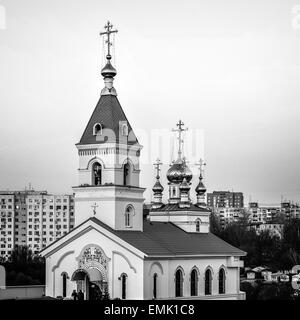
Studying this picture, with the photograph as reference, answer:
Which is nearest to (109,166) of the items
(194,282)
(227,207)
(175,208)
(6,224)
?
(194,282)

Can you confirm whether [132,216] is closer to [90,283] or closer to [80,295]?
[90,283]

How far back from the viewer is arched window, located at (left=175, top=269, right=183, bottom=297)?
872 inches

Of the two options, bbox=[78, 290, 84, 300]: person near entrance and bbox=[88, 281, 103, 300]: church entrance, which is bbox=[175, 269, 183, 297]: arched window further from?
bbox=[78, 290, 84, 300]: person near entrance

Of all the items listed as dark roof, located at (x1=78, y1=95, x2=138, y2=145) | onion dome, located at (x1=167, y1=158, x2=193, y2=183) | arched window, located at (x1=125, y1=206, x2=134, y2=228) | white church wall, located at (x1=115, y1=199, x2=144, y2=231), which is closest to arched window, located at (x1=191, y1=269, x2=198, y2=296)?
white church wall, located at (x1=115, y1=199, x2=144, y2=231)

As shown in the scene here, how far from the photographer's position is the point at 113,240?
21219 mm

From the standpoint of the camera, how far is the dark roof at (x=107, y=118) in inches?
861
